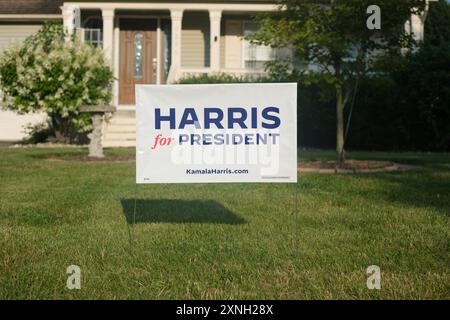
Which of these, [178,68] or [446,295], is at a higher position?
[178,68]

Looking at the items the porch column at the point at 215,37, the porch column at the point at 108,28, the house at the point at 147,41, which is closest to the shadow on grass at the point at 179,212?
the porch column at the point at 215,37

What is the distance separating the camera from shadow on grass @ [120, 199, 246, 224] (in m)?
6.51

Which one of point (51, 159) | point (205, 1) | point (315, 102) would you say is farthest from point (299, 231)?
point (205, 1)

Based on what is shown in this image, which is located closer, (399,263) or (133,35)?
(399,263)

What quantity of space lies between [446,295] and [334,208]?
3291mm

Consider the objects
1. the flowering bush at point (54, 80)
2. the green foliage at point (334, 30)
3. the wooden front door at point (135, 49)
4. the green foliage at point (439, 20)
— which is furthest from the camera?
the green foliage at point (439, 20)

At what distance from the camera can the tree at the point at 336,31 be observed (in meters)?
11.4

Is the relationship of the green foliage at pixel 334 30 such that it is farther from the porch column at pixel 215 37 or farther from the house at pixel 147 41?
the house at pixel 147 41

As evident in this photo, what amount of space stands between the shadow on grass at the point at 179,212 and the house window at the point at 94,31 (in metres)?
15.9

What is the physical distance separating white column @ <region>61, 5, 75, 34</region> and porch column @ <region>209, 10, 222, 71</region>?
14.7 feet

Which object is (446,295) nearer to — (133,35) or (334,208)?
(334,208)

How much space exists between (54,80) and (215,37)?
18.7 ft

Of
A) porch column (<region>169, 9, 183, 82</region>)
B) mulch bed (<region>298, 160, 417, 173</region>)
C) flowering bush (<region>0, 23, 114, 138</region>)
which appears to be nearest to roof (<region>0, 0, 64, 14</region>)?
porch column (<region>169, 9, 183, 82</region>)

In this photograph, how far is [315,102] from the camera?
1762cm
